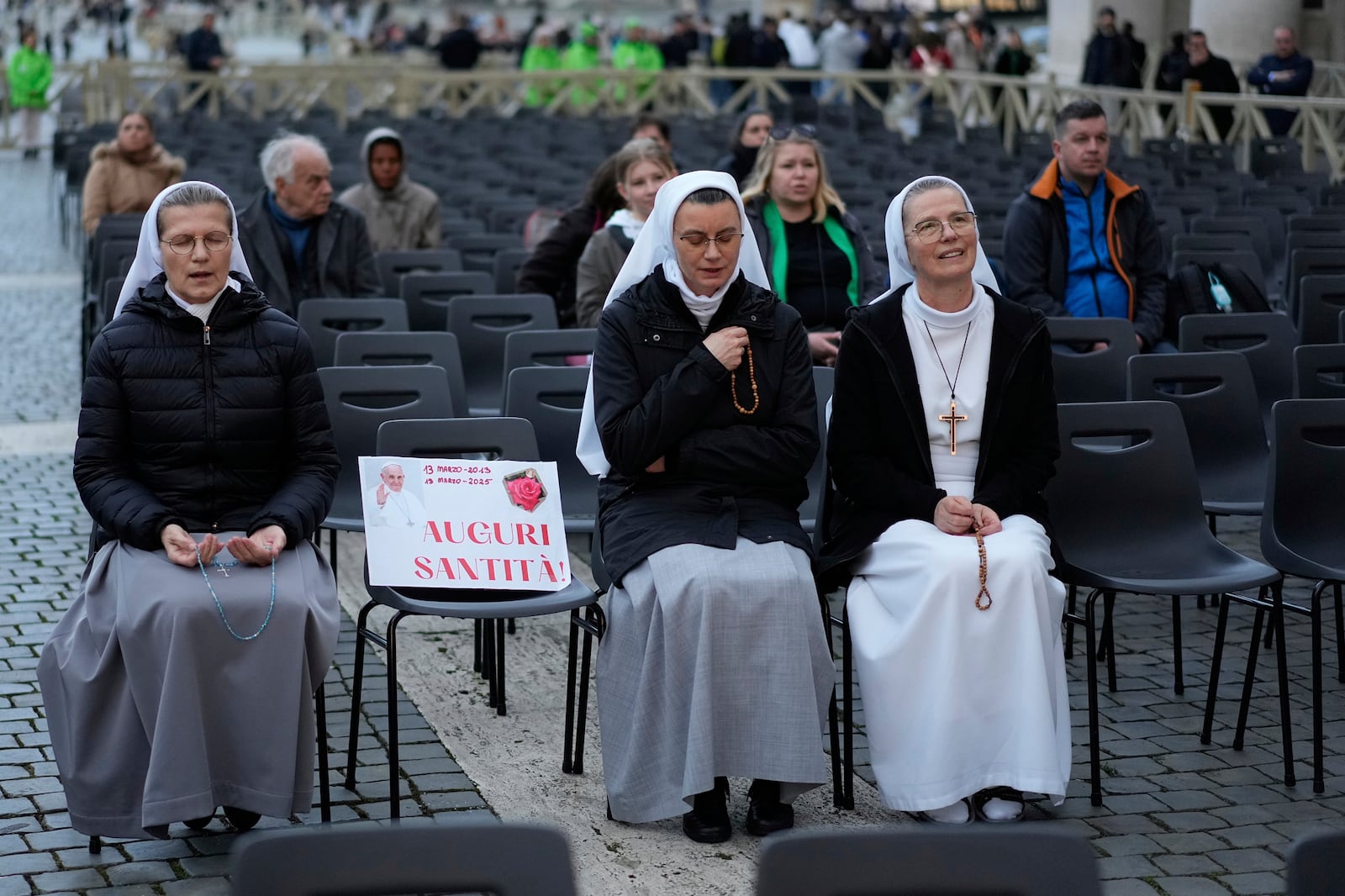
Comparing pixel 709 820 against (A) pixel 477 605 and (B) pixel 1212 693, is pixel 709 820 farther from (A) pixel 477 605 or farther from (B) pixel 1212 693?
(B) pixel 1212 693

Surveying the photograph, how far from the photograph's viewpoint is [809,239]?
279 inches

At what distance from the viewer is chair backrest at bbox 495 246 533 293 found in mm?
9133

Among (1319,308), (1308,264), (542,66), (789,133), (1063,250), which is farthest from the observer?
(542,66)

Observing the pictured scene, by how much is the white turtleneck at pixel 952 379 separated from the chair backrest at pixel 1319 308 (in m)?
3.58

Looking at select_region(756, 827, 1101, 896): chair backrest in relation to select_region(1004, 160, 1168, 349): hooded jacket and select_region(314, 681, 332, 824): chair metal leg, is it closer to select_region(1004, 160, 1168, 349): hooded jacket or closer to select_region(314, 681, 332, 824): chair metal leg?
select_region(314, 681, 332, 824): chair metal leg

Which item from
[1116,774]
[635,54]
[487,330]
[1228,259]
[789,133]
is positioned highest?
[635,54]

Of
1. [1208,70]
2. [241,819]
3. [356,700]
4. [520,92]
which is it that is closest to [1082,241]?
[356,700]

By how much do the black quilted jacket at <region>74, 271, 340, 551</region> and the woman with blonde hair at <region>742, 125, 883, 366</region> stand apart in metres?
2.69

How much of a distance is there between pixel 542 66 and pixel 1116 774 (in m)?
24.5

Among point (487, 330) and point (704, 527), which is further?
point (487, 330)

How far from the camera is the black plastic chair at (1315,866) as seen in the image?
7.73 feet

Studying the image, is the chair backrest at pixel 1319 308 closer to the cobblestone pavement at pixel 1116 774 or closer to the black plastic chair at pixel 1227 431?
the cobblestone pavement at pixel 1116 774

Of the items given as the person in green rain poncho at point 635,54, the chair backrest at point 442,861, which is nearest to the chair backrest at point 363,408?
the chair backrest at point 442,861

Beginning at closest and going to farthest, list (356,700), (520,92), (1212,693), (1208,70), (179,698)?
1. (179,698)
2. (356,700)
3. (1212,693)
4. (1208,70)
5. (520,92)
